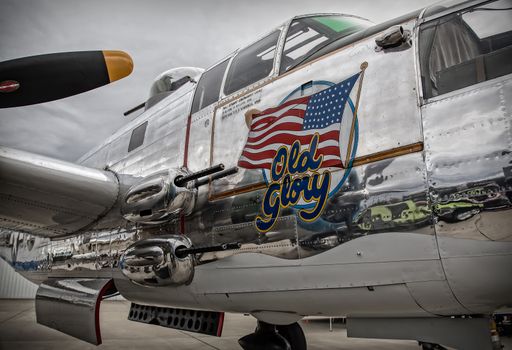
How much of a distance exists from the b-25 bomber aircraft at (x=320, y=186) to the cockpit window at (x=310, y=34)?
19 mm

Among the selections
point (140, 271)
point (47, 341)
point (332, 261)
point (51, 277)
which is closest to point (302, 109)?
point (332, 261)

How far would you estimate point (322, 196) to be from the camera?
125 inches

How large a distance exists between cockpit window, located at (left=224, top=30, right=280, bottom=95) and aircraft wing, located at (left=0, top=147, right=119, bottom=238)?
7.07ft

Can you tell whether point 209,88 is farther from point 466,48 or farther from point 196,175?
point 466,48

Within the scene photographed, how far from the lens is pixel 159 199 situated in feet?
13.4

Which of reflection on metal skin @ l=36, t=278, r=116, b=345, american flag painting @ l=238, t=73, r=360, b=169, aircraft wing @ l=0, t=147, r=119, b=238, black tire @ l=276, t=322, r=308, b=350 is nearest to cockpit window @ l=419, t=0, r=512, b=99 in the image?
american flag painting @ l=238, t=73, r=360, b=169

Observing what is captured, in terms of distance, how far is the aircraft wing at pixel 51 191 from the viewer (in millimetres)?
4715

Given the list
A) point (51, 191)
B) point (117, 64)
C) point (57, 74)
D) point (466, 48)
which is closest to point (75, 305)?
point (51, 191)

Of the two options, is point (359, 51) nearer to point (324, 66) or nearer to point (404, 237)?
point (324, 66)

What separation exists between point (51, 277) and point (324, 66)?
19.8 feet

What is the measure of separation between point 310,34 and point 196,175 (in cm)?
190

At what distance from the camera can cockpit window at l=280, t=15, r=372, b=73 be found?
4062 millimetres

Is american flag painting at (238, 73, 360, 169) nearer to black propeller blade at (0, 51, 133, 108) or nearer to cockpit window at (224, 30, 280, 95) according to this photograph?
cockpit window at (224, 30, 280, 95)

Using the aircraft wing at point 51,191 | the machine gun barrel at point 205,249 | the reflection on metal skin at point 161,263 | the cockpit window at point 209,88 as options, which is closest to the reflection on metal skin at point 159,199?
the reflection on metal skin at point 161,263
